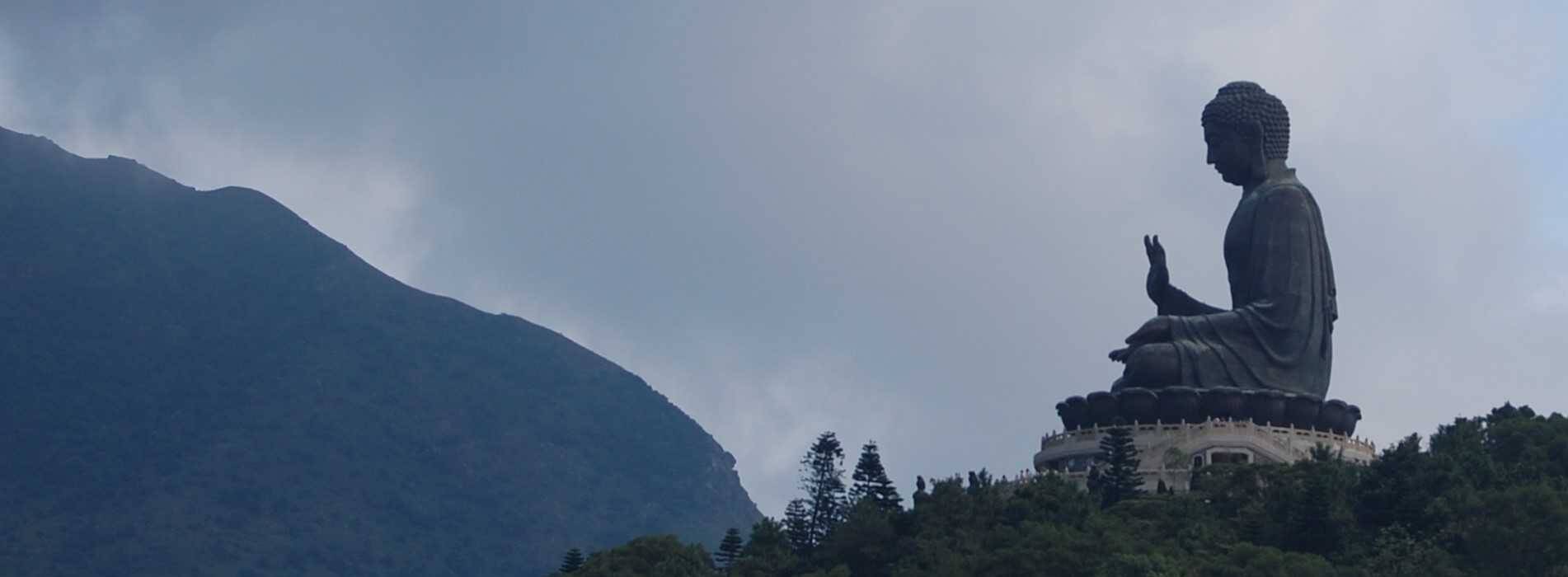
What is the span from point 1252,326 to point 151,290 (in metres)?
57.6

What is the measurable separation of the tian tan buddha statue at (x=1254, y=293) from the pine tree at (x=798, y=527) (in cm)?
643

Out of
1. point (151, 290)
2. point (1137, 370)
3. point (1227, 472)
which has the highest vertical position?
point (151, 290)

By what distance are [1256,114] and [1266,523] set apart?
12.6 metres

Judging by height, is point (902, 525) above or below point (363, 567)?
below

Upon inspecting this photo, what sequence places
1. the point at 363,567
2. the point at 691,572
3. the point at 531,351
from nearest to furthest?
the point at 691,572
the point at 363,567
the point at 531,351

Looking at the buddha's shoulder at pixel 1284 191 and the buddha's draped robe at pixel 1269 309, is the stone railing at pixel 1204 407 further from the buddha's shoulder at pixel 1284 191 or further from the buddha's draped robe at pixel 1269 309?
the buddha's shoulder at pixel 1284 191

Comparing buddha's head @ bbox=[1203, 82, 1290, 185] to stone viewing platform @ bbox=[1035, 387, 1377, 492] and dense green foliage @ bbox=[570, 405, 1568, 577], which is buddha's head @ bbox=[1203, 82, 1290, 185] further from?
dense green foliage @ bbox=[570, 405, 1568, 577]

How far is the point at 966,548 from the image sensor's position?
32.9 meters

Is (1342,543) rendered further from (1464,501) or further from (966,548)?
(966,548)

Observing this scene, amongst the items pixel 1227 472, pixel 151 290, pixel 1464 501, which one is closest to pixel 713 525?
pixel 151 290

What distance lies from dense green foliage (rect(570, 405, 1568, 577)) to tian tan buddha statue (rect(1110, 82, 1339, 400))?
433 cm

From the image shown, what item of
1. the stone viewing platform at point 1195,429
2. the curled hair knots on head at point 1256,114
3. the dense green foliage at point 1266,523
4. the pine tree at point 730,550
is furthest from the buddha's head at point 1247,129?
the pine tree at point 730,550

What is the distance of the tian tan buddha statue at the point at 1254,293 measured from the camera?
1639 inches

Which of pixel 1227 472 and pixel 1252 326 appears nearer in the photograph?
pixel 1227 472
